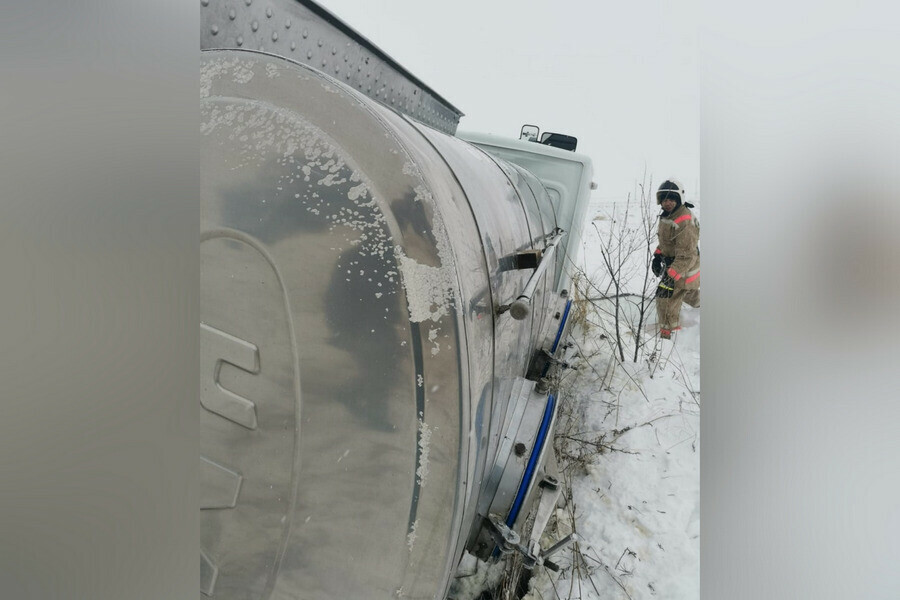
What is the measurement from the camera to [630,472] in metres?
3.48

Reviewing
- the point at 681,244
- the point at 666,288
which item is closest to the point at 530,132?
the point at 681,244

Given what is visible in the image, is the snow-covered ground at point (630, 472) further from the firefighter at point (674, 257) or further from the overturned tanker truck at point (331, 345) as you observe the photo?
the overturned tanker truck at point (331, 345)

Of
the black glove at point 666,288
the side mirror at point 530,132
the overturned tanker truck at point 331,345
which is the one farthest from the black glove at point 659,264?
the overturned tanker truck at point 331,345

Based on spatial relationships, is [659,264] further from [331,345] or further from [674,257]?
[331,345]

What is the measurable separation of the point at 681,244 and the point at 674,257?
0.55ft

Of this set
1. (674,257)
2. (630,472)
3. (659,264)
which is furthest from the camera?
(659,264)

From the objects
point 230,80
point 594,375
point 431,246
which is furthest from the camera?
point 594,375

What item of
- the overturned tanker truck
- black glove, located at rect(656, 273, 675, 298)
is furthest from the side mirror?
the overturned tanker truck

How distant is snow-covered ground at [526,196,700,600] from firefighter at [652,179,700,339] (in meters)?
0.22
